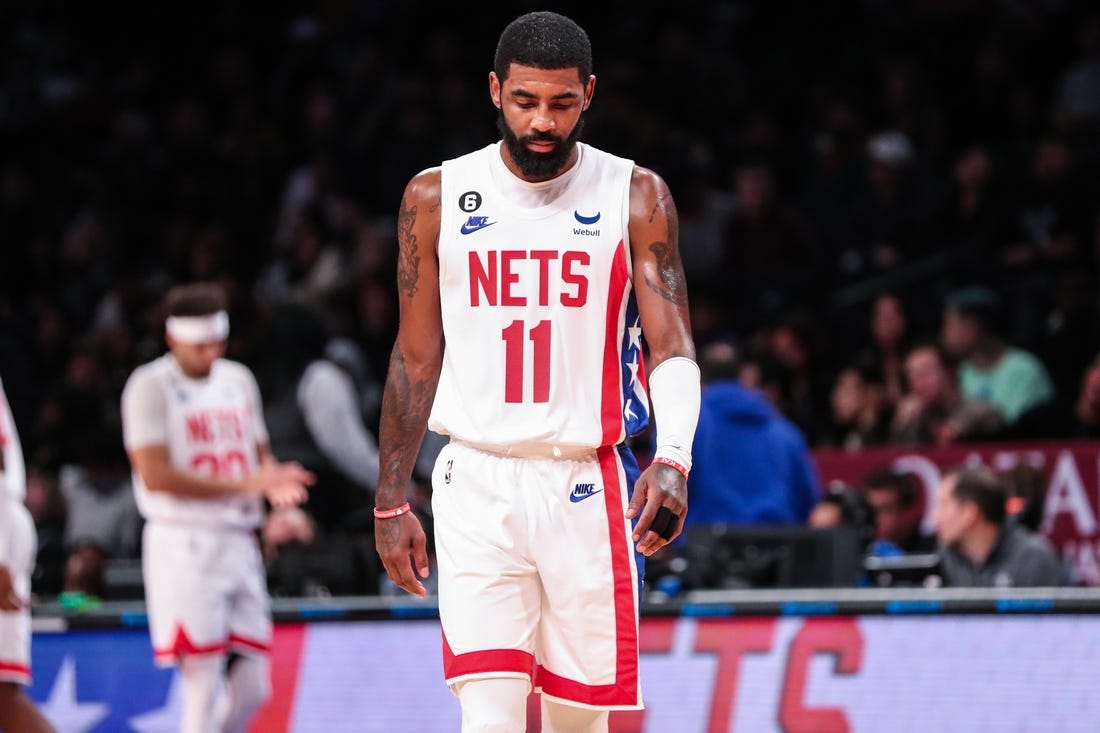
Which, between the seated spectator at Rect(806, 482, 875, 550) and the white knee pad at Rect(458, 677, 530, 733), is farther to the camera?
the seated spectator at Rect(806, 482, 875, 550)

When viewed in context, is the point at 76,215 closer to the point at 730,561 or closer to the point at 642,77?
the point at 642,77

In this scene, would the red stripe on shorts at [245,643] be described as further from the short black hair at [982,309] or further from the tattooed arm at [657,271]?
the short black hair at [982,309]

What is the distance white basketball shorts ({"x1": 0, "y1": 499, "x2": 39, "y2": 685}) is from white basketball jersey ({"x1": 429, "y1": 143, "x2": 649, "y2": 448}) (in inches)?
92.0

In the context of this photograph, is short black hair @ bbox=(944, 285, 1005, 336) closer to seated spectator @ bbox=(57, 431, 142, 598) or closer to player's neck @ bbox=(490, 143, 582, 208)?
seated spectator @ bbox=(57, 431, 142, 598)

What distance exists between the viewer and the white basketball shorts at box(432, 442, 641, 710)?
14.5 ft

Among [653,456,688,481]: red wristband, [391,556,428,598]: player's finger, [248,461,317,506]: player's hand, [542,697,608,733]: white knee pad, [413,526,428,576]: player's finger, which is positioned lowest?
A: [542,697,608,733]: white knee pad

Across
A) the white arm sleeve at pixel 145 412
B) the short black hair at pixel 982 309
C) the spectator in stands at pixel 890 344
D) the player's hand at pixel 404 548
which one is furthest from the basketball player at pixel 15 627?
the short black hair at pixel 982 309

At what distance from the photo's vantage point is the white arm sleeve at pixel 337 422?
10.3m

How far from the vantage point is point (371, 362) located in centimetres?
1202

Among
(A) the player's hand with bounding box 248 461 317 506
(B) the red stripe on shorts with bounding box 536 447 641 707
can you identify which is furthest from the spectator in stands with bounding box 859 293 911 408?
(B) the red stripe on shorts with bounding box 536 447 641 707

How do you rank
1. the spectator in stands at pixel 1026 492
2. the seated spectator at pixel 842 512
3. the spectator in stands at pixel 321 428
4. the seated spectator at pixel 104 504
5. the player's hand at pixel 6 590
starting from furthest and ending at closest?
the seated spectator at pixel 104 504, the spectator in stands at pixel 321 428, the seated spectator at pixel 842 512, the spectator in stands at pixel 1026 492, the player's hand at pixel 6 590

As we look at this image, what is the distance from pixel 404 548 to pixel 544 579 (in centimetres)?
38

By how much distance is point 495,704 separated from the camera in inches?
171

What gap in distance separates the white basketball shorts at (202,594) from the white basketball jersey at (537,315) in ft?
11.7
